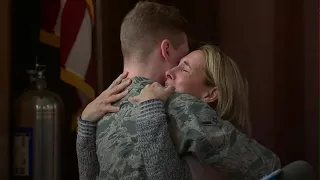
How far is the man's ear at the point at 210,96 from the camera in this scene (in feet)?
4.38

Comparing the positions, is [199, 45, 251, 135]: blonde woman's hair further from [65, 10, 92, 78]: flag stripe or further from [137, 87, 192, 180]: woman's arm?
[65, 10, 92, 78]: flag stripe

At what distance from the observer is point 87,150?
4.19 feet

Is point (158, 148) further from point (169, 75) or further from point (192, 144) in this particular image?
point (169, 75)

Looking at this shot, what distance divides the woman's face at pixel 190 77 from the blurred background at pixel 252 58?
66cm

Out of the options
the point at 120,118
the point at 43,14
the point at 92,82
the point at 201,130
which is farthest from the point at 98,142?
the point at 43,14

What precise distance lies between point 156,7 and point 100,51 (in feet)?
2.21

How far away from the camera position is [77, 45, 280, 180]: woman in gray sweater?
1.10m

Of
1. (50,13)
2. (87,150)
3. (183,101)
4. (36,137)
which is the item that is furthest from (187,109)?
(50,13)

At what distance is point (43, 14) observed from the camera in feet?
6.42

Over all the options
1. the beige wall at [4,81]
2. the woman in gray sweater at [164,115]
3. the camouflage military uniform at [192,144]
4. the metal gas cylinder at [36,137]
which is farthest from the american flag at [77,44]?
Answer: the camouflage military uniform at [192,144]

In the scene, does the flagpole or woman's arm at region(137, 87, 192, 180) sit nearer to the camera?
woman's arm at region(137, 87, 192, 180)

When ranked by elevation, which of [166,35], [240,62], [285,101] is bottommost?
[285,101]

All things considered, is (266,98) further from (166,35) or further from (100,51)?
(166,35)

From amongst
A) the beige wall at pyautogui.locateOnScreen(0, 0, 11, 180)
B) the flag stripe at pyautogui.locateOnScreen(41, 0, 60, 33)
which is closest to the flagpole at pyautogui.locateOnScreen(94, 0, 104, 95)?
the flag stripe at pyautogui.locateOnScreen(41, 0, 60, 33)
